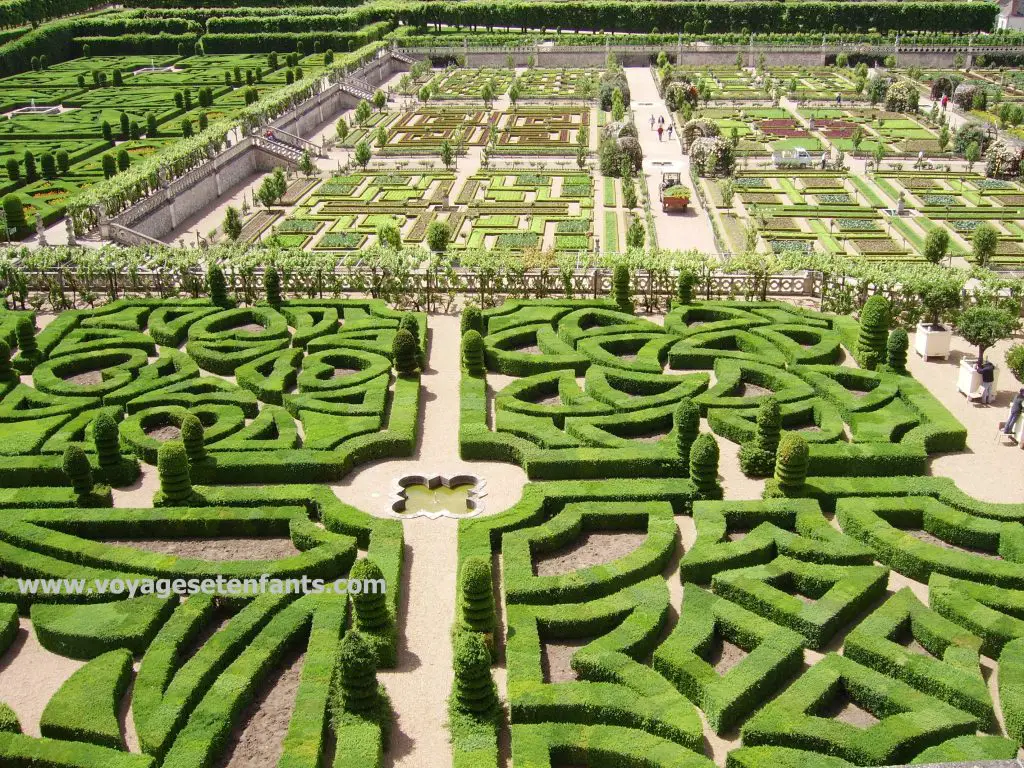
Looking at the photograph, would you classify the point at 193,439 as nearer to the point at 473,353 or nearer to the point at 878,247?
the point at 473,353

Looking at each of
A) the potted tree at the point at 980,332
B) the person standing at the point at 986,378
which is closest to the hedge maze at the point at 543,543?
the potted tree at the point at 980,332

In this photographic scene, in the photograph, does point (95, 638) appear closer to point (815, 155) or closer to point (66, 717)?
point (66, 717)

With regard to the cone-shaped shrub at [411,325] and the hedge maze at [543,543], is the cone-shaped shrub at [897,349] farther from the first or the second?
the cone-shaped shrub at [411,325]

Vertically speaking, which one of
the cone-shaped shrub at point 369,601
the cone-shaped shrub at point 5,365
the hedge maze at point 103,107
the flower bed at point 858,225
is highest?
the hedge maze at point 103,107

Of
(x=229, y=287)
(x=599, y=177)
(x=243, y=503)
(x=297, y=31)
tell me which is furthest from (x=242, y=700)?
(x=297, y=31)

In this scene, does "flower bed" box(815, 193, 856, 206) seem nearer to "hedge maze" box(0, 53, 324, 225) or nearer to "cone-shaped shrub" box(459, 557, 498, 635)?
"hedge maze" box(0, 53, 324, 225)

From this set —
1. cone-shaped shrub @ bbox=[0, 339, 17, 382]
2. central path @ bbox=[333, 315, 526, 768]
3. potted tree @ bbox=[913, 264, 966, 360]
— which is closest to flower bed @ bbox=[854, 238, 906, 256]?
potted tree @ bbox=[913, 264, 966, 360]
